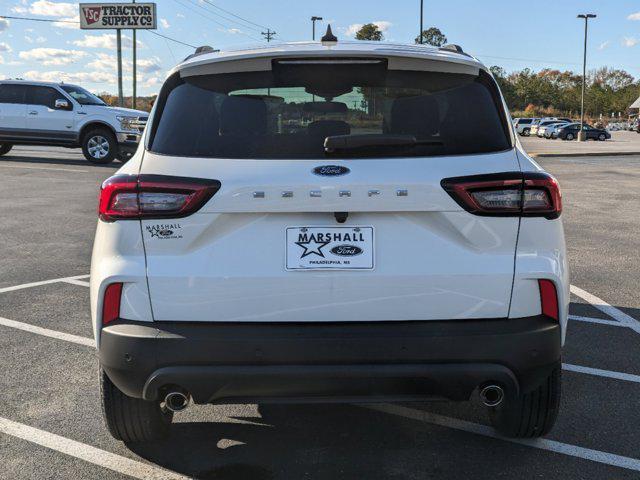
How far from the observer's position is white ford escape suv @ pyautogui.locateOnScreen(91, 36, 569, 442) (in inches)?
109

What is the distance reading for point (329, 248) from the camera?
279 cm

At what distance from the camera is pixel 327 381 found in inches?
110

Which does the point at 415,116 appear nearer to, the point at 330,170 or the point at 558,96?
the point at 330,170

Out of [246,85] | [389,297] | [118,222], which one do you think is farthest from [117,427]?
[246,85]

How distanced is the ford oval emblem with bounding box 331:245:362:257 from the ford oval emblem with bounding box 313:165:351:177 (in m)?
0.27

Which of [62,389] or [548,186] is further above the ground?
[548,186]

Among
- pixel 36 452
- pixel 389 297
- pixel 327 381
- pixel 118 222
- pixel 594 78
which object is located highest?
pixel 594 78

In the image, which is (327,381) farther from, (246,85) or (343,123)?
(246,85)

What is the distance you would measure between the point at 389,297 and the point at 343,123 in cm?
75

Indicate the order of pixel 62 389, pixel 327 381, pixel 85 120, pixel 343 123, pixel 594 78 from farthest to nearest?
pixel 594 78
pixel 85 120
pixel 62 389
pixel 343 123
pixel 327 381

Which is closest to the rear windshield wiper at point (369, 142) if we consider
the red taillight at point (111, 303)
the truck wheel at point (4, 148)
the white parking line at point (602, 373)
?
the red taillight at point (111, 303)

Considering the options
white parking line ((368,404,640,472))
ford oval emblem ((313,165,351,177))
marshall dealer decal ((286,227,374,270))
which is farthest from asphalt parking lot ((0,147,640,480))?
ford oval emblem ((313,165,351,177))

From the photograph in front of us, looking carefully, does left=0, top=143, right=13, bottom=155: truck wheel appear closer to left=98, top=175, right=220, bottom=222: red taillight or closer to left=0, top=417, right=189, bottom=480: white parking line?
left=0, top=417, right=189, bottom=480: white parking line

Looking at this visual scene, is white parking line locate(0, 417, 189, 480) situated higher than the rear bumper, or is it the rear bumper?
the rear bumper
